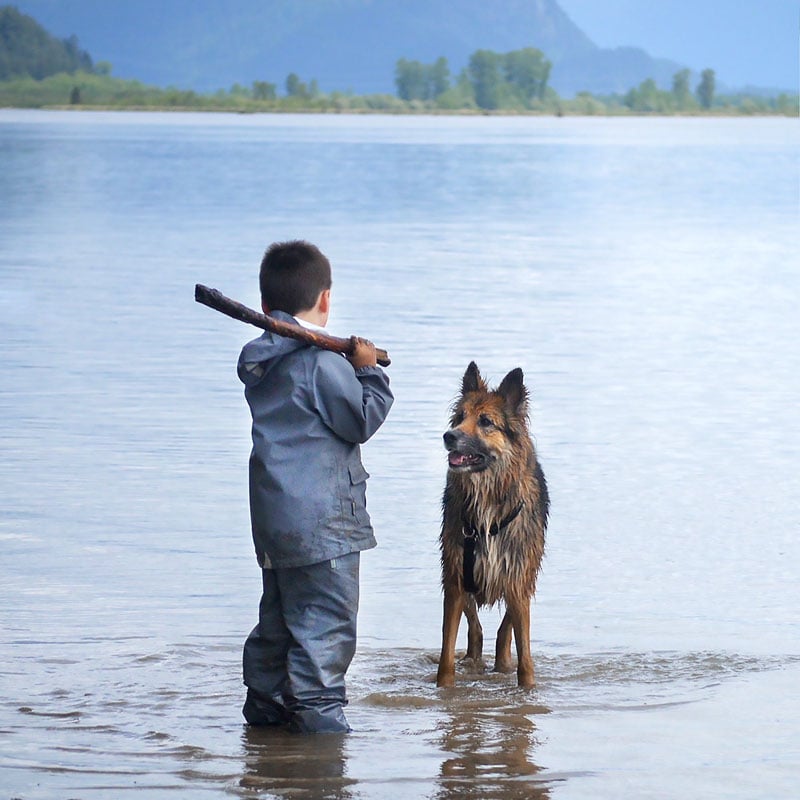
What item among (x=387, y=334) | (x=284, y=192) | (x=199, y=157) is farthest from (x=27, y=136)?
(x=387, y=334)

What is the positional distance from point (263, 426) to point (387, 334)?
965 centimetres

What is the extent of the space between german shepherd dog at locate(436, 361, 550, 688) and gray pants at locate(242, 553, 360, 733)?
0.84 metres

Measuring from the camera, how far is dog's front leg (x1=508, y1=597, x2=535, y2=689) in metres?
6.14

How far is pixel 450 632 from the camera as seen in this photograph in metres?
6.09

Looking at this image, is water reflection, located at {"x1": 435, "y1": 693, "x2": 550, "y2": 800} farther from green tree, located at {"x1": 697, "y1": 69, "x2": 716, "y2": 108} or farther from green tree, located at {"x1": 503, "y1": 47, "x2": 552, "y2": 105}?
green tree, located at {"x1": 697, "y1": 69, "x2": 716, "y2": 108}

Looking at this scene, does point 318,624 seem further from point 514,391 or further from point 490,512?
point 514,391

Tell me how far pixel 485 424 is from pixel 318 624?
1147mm

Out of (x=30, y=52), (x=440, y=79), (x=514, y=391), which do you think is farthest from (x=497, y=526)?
(x=440, y=79)

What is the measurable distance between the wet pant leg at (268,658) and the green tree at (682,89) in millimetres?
185153

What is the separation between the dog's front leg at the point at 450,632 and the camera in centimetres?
610

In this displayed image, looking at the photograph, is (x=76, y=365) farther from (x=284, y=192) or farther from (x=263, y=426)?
(x=284, y=192)

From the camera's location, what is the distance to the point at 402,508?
348 inches

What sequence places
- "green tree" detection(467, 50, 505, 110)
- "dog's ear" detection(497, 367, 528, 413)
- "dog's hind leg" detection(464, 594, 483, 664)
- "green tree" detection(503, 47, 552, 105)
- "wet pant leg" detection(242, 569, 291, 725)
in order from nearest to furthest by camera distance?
"wet pant leg" detection(242, 569, 291, 725) < "dog's ear" detection(497, 367, 528, 413) < "dog's hind leg" detection(464, 594, 483, 664) < "green tree" detection(467, 50, 505, 110) < "green tree" detection(503, 47, 552, 105)

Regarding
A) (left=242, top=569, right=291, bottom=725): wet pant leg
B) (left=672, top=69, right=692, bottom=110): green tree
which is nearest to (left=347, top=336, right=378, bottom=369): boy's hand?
(left=242, top=569, right=291, bottom=725): wet pant leg
